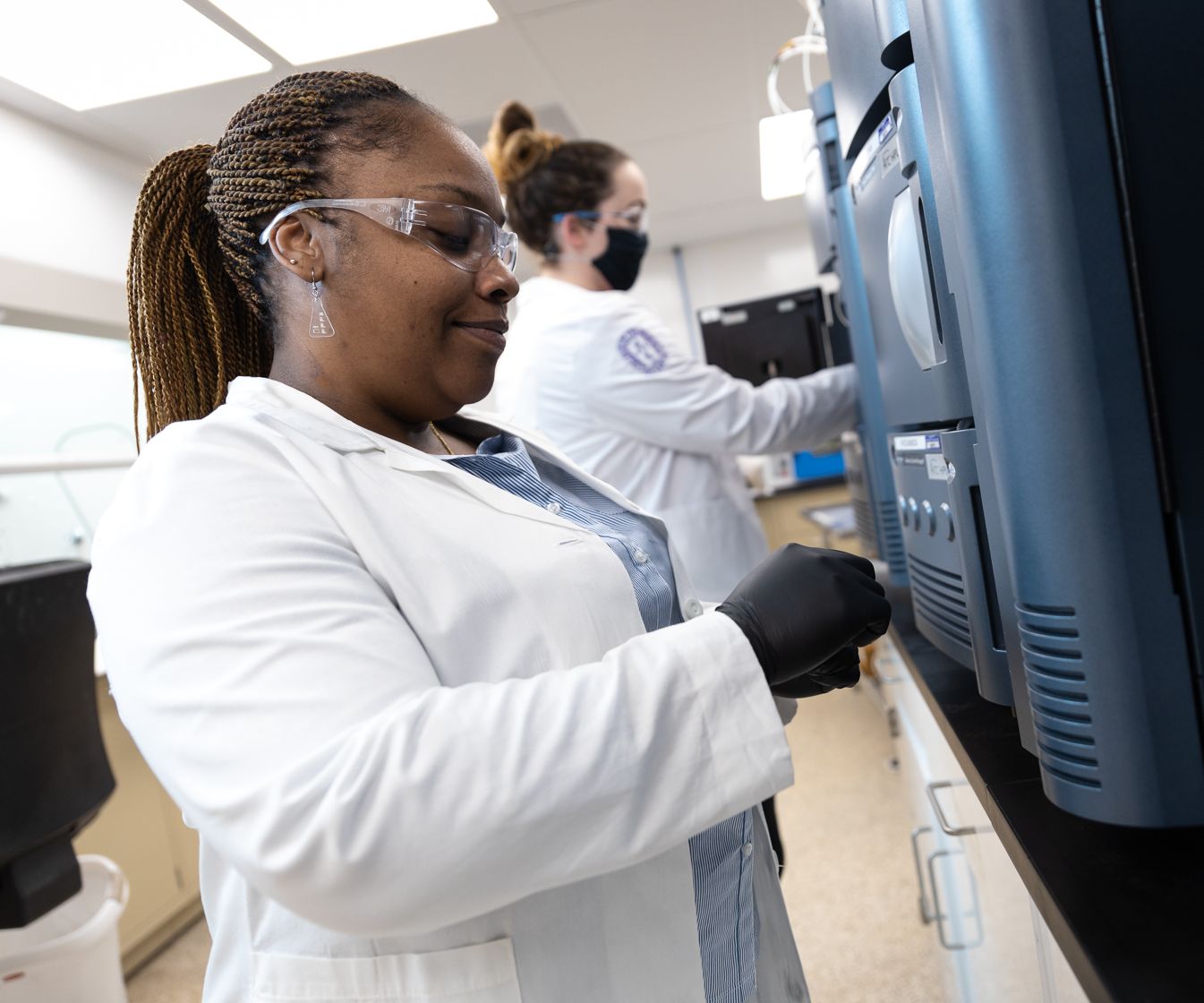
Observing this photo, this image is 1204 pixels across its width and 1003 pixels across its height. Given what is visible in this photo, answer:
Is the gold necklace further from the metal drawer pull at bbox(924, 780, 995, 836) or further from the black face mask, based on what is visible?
the black face mask

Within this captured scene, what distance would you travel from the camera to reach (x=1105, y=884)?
554 millimetres

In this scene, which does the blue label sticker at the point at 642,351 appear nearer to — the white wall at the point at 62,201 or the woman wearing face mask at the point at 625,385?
the woman wearing face mask at the point at 625,385

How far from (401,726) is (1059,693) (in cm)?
40

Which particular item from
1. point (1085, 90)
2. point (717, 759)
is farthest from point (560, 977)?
point (1085, 90)

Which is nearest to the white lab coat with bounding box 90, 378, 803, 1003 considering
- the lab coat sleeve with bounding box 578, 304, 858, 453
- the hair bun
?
the lab coat sleeve with bounding box 578, 304, 858, 453

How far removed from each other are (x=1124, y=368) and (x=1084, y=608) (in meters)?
0.14

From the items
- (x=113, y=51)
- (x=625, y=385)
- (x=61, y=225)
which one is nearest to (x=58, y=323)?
(x=61, y=225)

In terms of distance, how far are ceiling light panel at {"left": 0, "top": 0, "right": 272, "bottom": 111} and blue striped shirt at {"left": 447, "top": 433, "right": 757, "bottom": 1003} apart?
2371 mm

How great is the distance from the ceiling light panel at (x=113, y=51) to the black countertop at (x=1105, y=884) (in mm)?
2866

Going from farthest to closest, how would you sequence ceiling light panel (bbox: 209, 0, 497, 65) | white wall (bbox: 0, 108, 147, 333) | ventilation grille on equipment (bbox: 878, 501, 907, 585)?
white wall (bbox: 0, 108, 147, 333)
ceiling light panel (bbox: 209, 0, 497, 65)
ventilation grille on equipment (bbox: 878, 501, 907, 585)

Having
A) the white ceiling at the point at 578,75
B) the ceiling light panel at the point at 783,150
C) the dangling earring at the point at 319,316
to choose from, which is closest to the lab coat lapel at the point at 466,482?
the dangling earring at the point at 319,316

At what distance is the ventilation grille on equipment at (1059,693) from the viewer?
22.1 inches

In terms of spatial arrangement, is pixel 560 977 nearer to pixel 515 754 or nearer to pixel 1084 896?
pixel 515 754

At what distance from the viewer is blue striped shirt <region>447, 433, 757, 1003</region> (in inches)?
33.2
